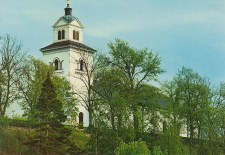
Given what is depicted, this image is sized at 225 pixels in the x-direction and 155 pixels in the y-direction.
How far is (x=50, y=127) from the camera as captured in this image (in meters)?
30.1

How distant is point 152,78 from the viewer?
47.6m

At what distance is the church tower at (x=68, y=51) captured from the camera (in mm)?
59625

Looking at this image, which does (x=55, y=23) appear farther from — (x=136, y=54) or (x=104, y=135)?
(x=104, y=135)

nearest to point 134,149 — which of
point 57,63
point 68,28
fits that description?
point 57,63

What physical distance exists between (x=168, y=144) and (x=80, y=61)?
28353mm

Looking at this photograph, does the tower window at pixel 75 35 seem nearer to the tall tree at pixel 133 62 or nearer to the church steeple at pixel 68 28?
the church steeple at pixel 68 28

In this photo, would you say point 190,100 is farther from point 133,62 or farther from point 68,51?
point 68,51

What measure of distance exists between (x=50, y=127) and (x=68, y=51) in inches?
1213

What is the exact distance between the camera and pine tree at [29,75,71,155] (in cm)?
2930

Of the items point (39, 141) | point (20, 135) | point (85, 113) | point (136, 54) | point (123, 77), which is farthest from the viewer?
point (85, 113)

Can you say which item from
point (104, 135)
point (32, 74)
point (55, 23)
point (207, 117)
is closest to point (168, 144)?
point (104, 135)

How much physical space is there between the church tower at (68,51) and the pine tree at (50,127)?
2740 cm

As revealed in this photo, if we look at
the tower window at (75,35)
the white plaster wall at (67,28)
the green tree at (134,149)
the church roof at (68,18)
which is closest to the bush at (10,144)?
the green tree at (134,149)

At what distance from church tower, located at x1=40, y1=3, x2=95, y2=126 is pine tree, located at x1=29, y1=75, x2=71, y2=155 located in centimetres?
2740
